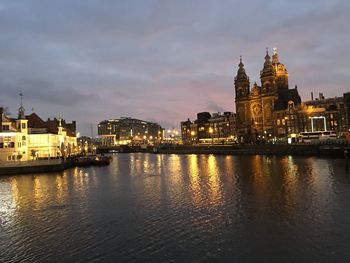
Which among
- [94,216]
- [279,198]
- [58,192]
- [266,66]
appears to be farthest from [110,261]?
[266,66]

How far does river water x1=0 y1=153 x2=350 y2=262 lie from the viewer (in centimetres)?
2295

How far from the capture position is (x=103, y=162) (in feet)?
358

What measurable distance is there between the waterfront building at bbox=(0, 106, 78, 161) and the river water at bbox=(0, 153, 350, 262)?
137ft

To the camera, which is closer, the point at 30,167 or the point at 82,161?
the point at 30,167

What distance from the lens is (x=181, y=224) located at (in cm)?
2980

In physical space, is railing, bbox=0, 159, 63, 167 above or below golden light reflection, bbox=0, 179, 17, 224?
above

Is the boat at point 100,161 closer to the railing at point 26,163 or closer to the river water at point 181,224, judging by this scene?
the railing at point 26,163

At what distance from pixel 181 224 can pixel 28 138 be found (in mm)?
76307

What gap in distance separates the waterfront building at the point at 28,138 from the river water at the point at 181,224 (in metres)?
41.7

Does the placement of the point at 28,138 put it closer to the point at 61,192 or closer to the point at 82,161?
the point at 82,161

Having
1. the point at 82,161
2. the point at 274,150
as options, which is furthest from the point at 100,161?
the point at 274,150

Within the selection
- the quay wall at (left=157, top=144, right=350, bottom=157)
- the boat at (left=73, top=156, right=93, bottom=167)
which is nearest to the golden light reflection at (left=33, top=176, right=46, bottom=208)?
the boat at (left=73, top=156, right=93, bottom=167)

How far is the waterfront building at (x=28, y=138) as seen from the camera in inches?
3447

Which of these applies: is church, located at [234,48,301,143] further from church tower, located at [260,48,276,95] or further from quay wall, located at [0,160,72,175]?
quay wall, located at [0,160,72,175]
